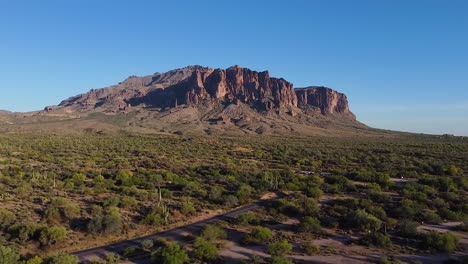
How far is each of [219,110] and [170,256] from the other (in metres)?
153

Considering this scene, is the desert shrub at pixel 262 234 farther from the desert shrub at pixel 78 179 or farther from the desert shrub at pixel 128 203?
the desert shrub at pixel 78 179

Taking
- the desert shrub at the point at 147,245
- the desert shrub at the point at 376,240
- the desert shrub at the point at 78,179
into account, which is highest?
the desert shrub at the point at 78,179

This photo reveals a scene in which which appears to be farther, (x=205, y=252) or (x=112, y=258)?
(x=205, y=252)

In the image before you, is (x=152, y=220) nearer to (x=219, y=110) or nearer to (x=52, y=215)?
(x=52, y=215)

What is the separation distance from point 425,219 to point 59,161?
1633 inches

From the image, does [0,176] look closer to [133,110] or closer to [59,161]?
[59,161]

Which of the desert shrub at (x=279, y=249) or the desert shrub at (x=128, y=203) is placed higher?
the desert shrub at (x=128, y=203)

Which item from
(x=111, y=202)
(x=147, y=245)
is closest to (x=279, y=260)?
(x=147, y=245)

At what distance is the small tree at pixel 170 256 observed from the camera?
1683cm

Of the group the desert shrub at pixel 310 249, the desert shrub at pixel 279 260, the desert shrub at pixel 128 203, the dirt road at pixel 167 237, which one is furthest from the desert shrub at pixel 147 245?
the desert shrub at pixel 310 249

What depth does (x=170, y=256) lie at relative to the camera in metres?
17.0

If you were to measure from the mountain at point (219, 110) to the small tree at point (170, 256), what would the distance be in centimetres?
11382

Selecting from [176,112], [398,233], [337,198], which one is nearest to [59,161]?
[337,198]

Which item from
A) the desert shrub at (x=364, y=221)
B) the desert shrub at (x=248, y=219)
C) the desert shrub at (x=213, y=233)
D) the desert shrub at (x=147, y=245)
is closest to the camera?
the desert shrub at (x=147, y=245)
